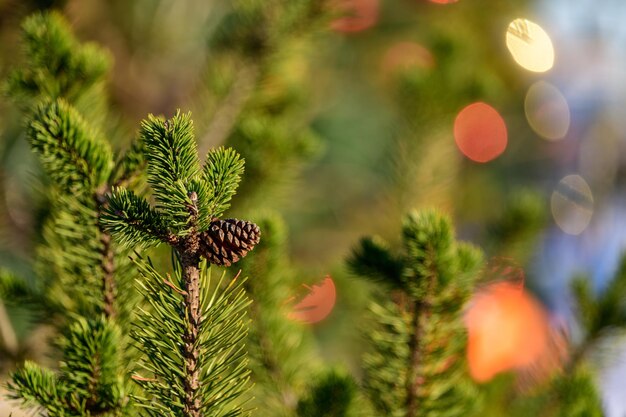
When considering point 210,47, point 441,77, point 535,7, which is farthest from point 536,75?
point 210,47

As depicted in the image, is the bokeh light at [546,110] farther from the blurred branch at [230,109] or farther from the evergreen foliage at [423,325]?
the evergreen foliage at [423,325]

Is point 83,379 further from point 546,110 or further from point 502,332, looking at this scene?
point 546,110

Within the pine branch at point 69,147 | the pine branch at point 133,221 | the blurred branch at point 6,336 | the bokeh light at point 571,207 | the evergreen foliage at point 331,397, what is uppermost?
the pine branch at point 69,147

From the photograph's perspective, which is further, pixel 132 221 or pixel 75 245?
pixel 75 245

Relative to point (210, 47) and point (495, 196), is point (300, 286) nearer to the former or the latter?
point (210, 47)

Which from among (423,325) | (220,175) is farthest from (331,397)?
(220,175)

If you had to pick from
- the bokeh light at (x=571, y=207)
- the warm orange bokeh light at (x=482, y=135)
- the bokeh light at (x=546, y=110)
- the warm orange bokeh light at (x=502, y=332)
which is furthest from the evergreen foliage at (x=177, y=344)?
the bokeh light at (x=546, y=110)

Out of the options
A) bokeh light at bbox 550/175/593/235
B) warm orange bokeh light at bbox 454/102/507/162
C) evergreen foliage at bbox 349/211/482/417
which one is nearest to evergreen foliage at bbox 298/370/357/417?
evergreen foliage at bbox 349/211/482/417
